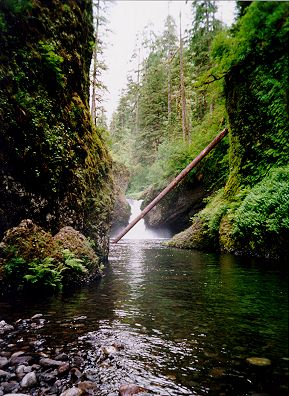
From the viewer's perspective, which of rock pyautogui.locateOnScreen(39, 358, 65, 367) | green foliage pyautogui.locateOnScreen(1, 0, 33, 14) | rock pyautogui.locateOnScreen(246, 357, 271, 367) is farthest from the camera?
green foliage pyautogui.locateOnScreen(1, 0, 33, 14)

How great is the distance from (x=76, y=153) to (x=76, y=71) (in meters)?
2.96

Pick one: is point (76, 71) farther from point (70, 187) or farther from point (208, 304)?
point (208, 304)

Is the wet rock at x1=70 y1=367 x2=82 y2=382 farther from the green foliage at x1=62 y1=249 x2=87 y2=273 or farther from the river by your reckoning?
the green foliage at x1=62 y1=249 x2=87 y2=273

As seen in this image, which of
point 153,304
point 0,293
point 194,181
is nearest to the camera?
point 153,304

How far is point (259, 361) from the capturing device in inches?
84.3

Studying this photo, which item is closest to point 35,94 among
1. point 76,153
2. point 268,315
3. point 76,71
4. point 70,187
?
point 76,153

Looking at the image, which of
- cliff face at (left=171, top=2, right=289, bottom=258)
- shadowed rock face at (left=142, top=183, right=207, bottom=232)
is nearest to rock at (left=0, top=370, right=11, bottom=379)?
cliff face at (left=171, top=2, right=289, bottom=258)

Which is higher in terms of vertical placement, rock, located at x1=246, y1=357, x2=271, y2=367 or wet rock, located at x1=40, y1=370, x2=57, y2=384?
rock, located at x1=246, y1=357, x2=271, y2=367

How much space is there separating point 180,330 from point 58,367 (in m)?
1.41

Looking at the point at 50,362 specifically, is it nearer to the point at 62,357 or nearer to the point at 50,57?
the point at 62,357

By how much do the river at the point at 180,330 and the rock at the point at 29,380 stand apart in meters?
0.52

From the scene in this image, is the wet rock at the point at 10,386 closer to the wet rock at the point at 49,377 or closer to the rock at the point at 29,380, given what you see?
the rock at the point at 29,380

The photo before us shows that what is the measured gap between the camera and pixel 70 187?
7348mm

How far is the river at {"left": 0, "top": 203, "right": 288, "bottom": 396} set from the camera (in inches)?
86.1
